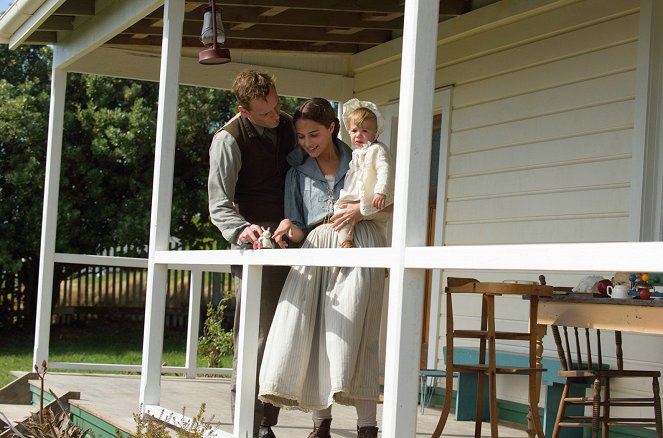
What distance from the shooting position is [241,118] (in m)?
5.11

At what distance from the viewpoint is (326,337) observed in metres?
4.57

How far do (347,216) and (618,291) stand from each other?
4.70 feet

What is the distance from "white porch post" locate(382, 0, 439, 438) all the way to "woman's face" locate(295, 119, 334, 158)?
3.58 feet

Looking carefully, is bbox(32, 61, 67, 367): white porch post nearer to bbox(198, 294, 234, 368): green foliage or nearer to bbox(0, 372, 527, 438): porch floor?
bbox(0, 372, 527, 438): porch floor

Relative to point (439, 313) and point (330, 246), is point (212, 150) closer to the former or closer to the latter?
point (330, 246)

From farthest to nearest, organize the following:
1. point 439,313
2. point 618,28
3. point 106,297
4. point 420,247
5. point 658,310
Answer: point 106,297, point 439,313, point 618,28, point 658,310, point 420,247

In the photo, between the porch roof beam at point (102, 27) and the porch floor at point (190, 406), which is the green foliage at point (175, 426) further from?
the porch roof beam at point (102, 27)

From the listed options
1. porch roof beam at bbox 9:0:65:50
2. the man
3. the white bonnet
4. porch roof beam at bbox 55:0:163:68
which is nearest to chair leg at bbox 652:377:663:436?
the man

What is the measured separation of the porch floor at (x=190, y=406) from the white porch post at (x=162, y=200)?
32 cm

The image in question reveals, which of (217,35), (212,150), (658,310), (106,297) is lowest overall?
(106,297)

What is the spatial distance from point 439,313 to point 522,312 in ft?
3.45

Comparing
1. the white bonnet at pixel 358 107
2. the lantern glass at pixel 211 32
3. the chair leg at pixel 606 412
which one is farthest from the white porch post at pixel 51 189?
the chair leg at pixel 606 412

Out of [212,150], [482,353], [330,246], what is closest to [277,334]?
[330,246]

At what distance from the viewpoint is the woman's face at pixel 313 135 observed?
4777 mm
